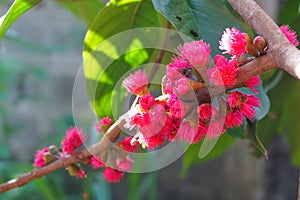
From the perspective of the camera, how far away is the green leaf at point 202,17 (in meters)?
0.40

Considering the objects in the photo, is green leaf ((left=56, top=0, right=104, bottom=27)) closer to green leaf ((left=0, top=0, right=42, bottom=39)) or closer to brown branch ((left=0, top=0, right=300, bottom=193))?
green leaf ((left=0, top=0, right=42, bottom=39))

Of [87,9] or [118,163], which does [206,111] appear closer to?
[118,163]

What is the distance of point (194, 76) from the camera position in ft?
1.06

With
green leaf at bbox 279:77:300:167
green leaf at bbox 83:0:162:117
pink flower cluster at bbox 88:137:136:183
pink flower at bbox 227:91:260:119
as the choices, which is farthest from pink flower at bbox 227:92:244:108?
green leaf at bbox 279:77:300:167

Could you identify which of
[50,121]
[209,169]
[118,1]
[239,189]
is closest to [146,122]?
[118,1]

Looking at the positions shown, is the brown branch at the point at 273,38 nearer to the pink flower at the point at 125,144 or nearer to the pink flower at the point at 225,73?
the pink flower at the point at 225,73

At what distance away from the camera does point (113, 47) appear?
0.58 metres

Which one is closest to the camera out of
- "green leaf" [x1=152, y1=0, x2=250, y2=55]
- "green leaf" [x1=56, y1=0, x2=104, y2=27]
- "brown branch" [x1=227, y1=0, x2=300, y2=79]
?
"brown branch" [x1=227, y1=0, x2=300, y2=79]

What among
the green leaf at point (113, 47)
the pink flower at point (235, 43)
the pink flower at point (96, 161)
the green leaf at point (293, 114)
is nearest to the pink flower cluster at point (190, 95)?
the pink flower at point (235, 43)

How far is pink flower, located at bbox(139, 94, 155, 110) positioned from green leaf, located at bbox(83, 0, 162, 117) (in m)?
0.22

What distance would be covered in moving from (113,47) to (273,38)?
0.32m

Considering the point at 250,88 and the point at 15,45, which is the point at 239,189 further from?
the point at 250,88

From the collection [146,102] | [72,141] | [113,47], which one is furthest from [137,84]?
[113,47]

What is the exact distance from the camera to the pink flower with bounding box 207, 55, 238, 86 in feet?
0.99
